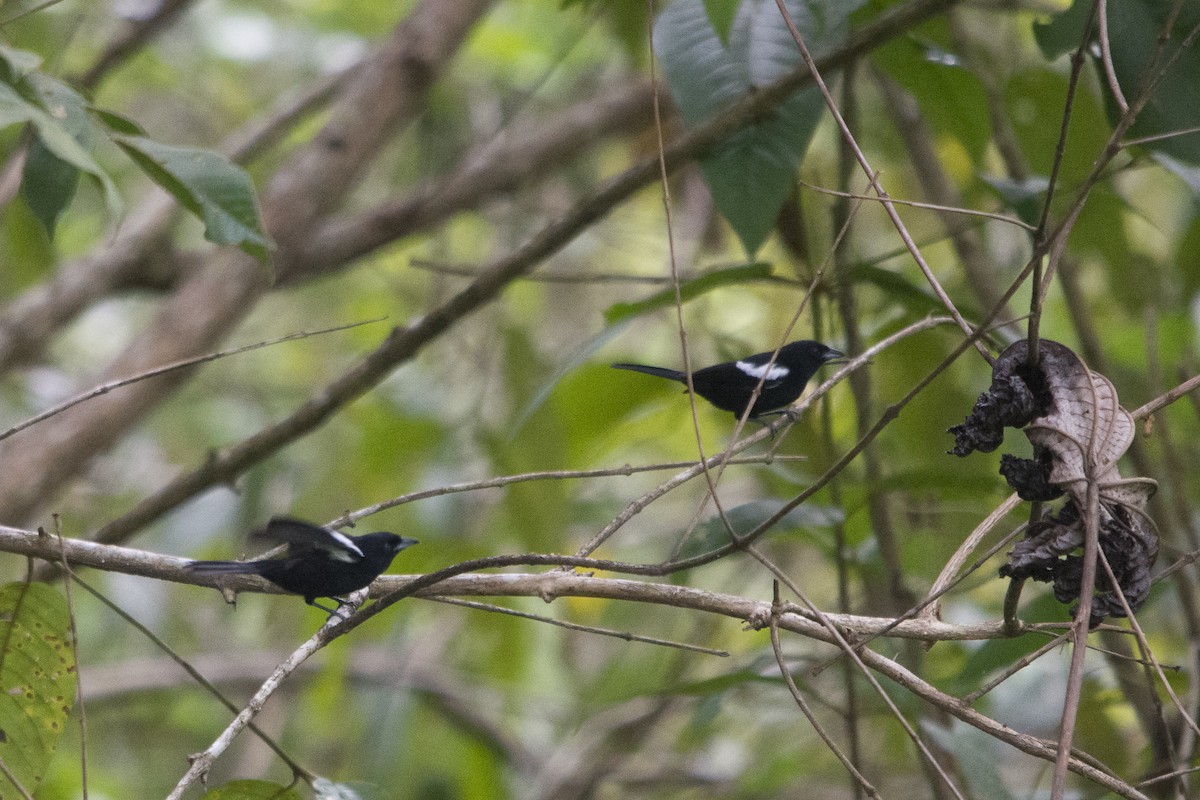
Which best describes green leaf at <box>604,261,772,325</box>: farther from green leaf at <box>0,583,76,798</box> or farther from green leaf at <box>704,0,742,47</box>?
green leaf at <box>0,583,76,798</box>

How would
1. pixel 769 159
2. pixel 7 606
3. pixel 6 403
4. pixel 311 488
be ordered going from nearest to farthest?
pixel 7 606 → pixel 769 159 → pixel 311 488 → pixel 6 403

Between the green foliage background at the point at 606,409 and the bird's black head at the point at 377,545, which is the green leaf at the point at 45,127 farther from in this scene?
the bird's black head at the point at 377,545

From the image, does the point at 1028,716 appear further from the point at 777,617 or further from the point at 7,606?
the point at 7,606

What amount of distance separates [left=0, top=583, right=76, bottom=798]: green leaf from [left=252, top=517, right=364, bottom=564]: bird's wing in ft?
1.52

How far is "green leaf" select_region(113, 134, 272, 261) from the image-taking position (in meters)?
2.07

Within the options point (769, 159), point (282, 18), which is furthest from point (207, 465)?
point (282, 18)

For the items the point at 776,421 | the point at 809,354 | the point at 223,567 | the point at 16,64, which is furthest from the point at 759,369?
the point at 16,64

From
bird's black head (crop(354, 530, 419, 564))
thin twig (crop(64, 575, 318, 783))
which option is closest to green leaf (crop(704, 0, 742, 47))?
bird's black head (crop(354, 530, 419, 564))

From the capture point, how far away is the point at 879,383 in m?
3.46

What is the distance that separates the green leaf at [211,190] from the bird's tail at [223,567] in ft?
1.88

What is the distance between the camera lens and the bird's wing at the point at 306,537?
1638 mm

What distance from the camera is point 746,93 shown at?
2744 millimetres

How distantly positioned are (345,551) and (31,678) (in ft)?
2.13

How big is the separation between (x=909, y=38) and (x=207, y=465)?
6.84 feet
